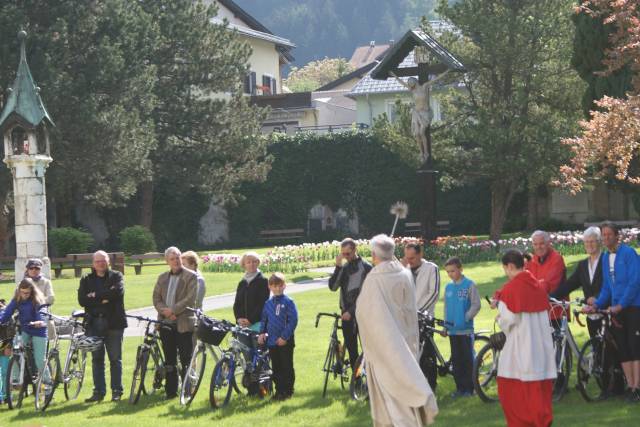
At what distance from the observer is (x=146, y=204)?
46.6 metres

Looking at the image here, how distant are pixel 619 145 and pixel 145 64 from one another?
28596 mm

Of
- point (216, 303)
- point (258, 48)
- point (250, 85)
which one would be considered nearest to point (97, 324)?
point (216, 303)

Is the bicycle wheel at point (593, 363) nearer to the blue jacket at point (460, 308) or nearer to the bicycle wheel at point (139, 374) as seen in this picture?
the blue jacket at point (460, 308)

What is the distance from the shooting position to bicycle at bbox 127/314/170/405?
12773 millimetres

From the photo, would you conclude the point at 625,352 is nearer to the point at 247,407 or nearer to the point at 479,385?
the point at 479,385

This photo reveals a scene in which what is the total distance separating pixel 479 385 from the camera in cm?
1164

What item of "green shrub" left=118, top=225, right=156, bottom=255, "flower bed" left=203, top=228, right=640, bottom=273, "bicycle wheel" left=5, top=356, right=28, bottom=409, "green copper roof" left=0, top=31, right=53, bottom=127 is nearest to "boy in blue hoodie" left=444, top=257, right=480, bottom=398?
"bicycle wheel" left=5, top=356, right=28, bottom=409

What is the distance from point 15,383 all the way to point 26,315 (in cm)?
98

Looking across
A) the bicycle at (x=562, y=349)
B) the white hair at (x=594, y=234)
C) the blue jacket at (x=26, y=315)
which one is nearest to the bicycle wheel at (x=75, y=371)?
the blue jacket at (x=26, y=315)

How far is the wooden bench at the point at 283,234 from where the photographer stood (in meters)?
49.5

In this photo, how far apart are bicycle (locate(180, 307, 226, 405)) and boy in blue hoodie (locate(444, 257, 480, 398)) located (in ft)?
8.37

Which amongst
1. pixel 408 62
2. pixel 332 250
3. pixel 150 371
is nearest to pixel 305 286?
pixel 332 250

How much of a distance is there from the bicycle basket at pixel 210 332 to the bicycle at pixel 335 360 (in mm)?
1158

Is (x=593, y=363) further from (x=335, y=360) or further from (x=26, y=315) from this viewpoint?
(x=26, y=315)
